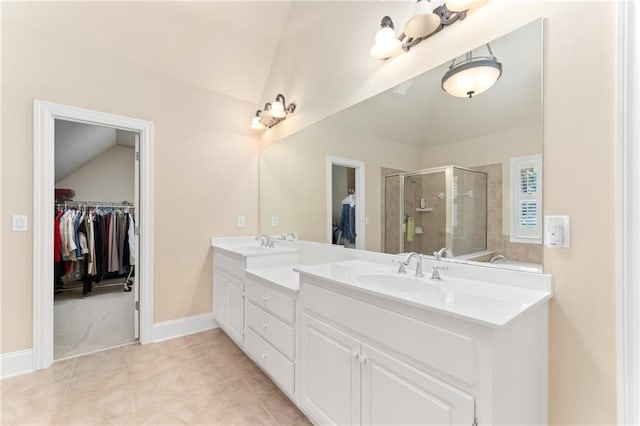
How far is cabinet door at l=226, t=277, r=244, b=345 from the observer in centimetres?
230

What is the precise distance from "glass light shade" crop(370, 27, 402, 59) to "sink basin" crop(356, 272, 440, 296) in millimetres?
1352

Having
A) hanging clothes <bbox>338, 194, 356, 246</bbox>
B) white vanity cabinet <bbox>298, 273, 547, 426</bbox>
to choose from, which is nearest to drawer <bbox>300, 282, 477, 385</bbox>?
white vanity cabinet <bbox>298, 273, 547, 426</bbox>

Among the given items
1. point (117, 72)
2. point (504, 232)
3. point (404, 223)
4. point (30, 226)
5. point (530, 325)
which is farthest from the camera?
point (117, 72)

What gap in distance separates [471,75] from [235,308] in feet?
7.74

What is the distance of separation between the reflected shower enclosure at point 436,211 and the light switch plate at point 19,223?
2680mm

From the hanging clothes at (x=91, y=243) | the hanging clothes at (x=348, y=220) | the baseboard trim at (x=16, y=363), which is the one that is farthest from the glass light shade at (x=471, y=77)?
the hanging clothes at (x=91, y=243)

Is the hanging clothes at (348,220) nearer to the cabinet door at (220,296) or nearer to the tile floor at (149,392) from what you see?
the tile floor at (149,392)

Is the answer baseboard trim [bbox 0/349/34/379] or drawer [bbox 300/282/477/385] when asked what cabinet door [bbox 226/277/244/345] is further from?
baseboard trim [bbox 0/349/34/379]

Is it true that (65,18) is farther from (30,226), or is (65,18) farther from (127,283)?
(127,283)

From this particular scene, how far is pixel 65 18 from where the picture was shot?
7.03ft

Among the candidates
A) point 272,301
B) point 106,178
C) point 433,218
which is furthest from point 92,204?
point 433,218

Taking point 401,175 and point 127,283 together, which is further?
point 127,283

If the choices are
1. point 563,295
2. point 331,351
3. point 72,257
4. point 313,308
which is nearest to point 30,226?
point 72,257

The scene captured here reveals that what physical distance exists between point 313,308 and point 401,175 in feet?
3.18
